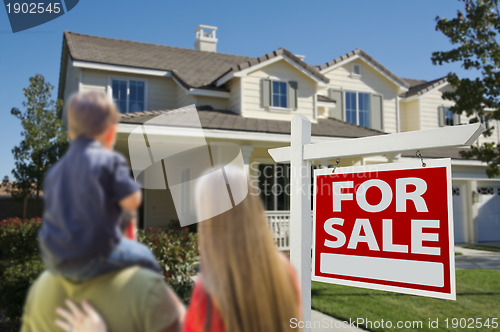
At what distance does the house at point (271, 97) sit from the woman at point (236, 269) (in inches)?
254

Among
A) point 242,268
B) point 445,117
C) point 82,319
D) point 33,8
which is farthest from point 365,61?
point 82,319

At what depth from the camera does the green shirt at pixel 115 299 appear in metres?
0.85

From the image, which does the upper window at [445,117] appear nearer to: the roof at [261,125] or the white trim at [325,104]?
the white trim at [325,104]

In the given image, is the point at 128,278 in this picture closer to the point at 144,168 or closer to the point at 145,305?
the point at 145,305

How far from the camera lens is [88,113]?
854 millimetres

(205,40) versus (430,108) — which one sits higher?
(205,40)

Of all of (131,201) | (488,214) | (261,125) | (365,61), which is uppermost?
(365,61)

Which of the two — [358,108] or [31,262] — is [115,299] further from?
[358,108]

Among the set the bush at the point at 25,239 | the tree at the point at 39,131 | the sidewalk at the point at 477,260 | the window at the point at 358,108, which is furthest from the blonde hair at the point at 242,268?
the window at the point at 358,108

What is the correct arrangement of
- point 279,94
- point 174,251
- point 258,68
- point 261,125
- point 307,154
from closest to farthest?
point 307,154 < point 174,251 < point 261,125 < point 258,68 < point 279,94

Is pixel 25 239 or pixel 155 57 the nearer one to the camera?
pixel 25 239

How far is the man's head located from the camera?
854 millimetres

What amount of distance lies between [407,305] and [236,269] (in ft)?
19.1

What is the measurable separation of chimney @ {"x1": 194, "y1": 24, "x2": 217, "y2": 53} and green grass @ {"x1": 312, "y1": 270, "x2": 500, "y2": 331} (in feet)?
33.5
